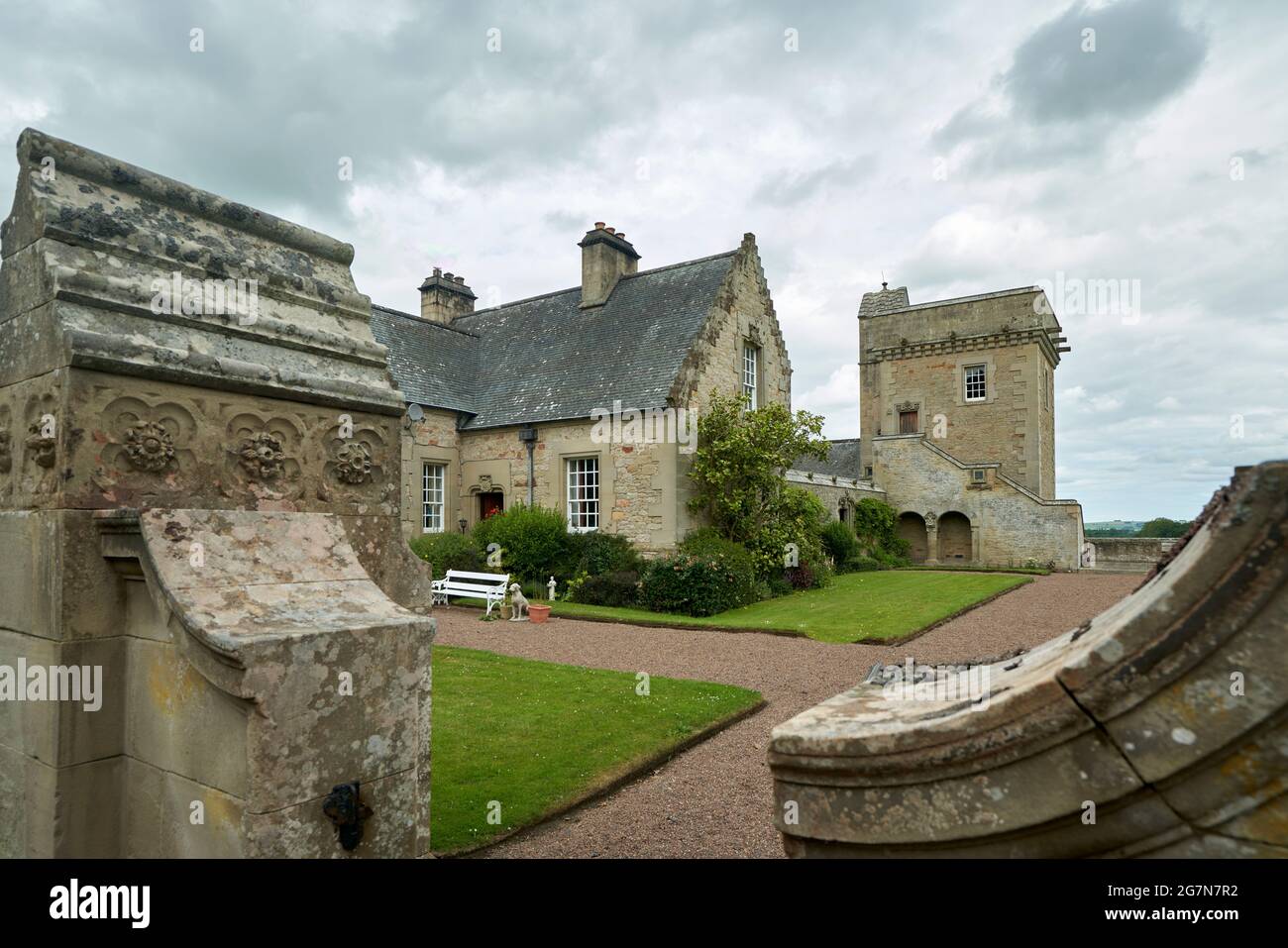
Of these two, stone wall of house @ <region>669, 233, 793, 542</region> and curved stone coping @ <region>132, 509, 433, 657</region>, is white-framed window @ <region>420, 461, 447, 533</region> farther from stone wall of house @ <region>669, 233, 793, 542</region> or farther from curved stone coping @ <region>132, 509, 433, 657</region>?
curved stone coping @ <region>132, 509, 433, 657</region>

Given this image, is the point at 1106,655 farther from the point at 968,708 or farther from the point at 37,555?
the point at 37,555

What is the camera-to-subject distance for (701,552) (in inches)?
594

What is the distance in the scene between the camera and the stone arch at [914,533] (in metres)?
26.8

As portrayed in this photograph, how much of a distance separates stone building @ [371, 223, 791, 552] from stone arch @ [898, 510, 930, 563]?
9.94 m

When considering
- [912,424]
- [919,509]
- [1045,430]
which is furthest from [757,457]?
[1045,430]

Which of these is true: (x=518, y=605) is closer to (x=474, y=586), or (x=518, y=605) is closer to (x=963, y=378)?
(x=474, y=586)

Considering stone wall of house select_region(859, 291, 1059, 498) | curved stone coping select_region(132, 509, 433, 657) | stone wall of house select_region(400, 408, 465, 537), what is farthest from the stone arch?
curved stone coping select_region(132, 509, 433, 657)

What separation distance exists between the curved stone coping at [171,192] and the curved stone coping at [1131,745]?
353 cm

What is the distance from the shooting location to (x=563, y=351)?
771 inches

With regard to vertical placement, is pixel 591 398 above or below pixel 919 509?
above

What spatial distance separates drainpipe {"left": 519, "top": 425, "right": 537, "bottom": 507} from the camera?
17.8 m

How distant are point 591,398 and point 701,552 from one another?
16.0 feet

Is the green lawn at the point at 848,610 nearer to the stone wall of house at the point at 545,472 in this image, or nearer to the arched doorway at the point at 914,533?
the stone wall of house at the point at 545,472

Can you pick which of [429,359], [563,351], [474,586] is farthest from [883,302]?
[474,586]
